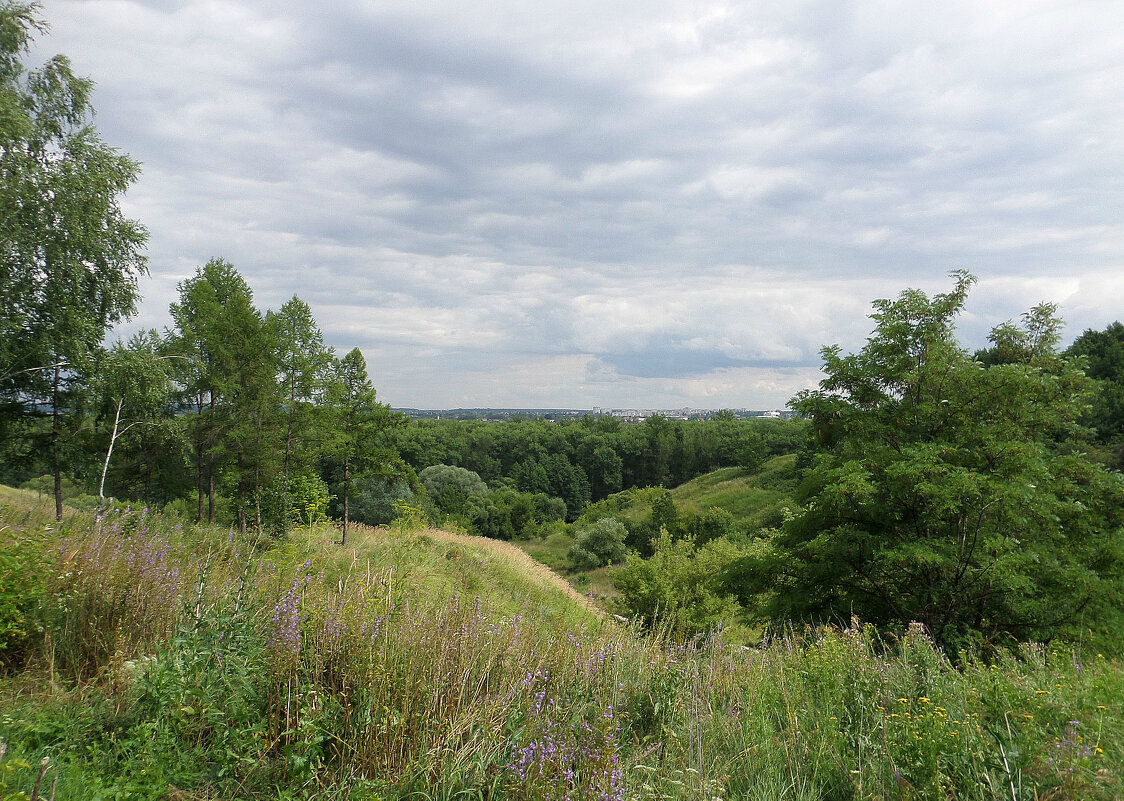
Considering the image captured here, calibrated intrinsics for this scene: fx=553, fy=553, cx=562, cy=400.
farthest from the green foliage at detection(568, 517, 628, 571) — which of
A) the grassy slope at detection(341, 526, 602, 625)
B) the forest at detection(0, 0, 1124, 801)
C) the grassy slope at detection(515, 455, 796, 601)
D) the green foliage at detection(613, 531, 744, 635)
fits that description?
the grassy slope at detection(341, 526, 602, 625)

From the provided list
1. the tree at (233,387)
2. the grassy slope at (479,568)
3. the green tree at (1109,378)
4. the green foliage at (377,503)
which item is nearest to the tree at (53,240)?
the tree at (233,387)

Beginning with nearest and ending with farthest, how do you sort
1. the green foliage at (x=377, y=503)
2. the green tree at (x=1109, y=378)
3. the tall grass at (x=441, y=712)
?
1. the tall grass at (x=441, y=712)
2. the green tree at (x=1109, y=378)
3. the green foliage at (x=377, y=503)

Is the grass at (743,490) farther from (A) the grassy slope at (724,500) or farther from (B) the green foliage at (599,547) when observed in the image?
(B) the green foliage at (599,547)

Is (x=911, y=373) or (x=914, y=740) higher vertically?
(x=911, y=373)

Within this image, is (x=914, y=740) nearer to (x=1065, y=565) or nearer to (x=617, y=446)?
(x=1065, y=565)

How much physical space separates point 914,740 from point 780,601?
9599 mm

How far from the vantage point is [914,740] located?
287 cm

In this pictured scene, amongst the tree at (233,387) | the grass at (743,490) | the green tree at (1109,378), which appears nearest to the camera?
the tree at (233,387)

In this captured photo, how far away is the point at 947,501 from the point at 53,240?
21.8 metres

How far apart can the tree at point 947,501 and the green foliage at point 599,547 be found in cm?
3598

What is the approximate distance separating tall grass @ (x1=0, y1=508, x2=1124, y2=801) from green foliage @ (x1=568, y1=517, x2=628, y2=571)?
A: 146 feet

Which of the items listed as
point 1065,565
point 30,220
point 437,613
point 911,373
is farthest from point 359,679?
point 30,220

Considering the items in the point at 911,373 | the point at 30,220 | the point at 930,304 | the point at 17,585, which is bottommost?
the point at 17,585

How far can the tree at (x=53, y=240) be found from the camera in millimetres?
14305
